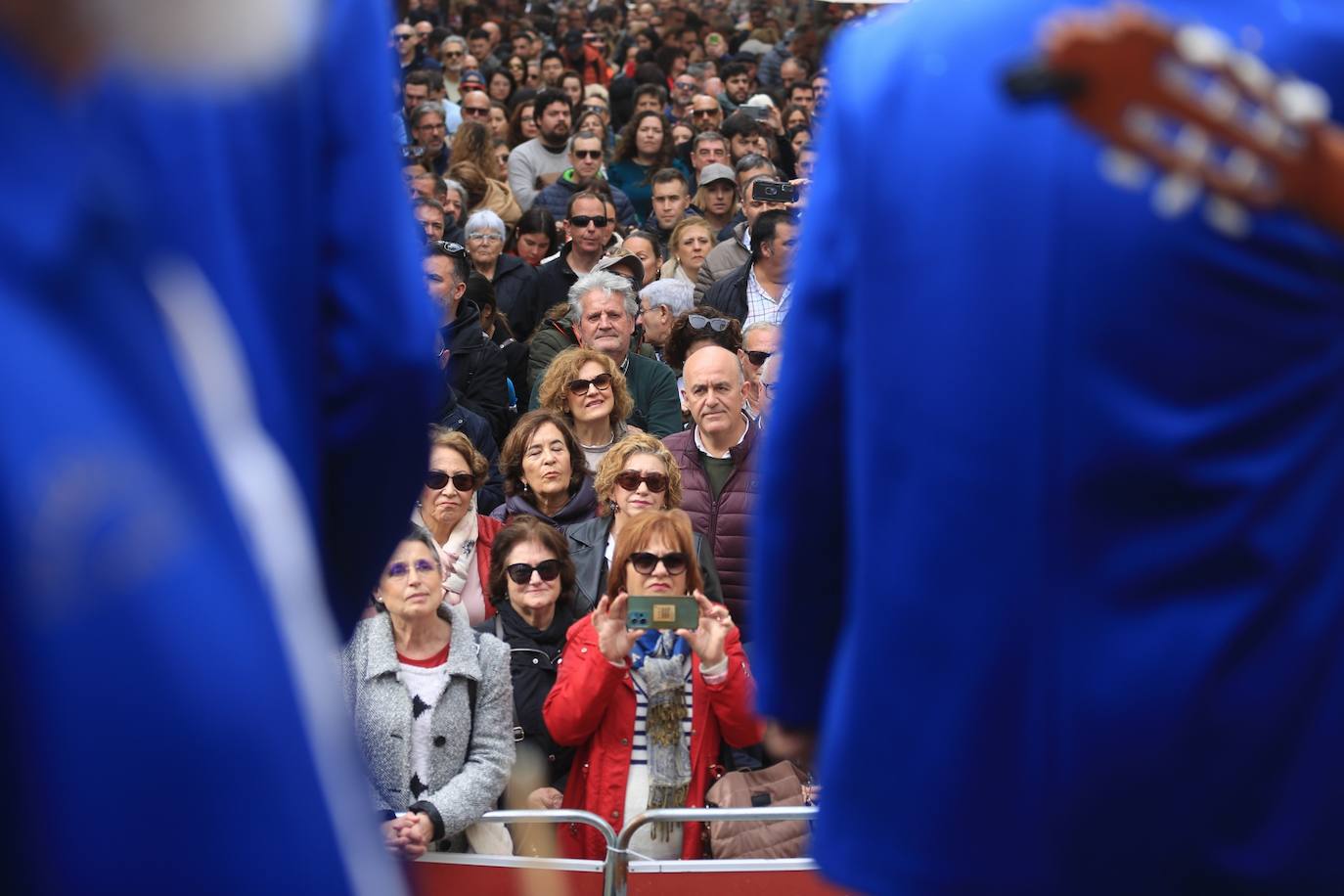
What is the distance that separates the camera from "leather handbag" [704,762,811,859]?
5.03m

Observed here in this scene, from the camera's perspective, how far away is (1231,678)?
194 centimetres

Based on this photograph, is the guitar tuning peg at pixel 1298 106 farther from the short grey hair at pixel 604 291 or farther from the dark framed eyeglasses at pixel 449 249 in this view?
the dark framed eyeglasses at pixel 449 249

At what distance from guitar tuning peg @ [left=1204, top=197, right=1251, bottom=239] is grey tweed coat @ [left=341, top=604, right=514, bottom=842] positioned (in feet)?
11.0

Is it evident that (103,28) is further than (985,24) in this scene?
No

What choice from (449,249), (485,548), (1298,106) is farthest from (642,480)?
(1298,106)

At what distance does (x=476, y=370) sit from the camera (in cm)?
814

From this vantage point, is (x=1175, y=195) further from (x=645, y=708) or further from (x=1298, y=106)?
(x=645, y=708)

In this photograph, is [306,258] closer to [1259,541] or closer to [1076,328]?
[1076,328]

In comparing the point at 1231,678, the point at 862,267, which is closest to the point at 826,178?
the point at 862,267

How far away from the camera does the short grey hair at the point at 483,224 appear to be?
396 inches

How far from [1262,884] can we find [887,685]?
0.41 meters

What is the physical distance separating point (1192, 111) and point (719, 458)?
204 inches

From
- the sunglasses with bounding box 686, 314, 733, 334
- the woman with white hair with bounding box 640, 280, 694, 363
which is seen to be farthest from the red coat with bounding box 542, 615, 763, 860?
the woman with white hair with bounding box 640, 280, 694, 363

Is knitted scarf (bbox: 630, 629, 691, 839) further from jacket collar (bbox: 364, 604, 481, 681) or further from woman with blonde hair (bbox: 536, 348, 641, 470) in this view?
woman with blonde hair (bbox: 536, 348, 641, 470)
